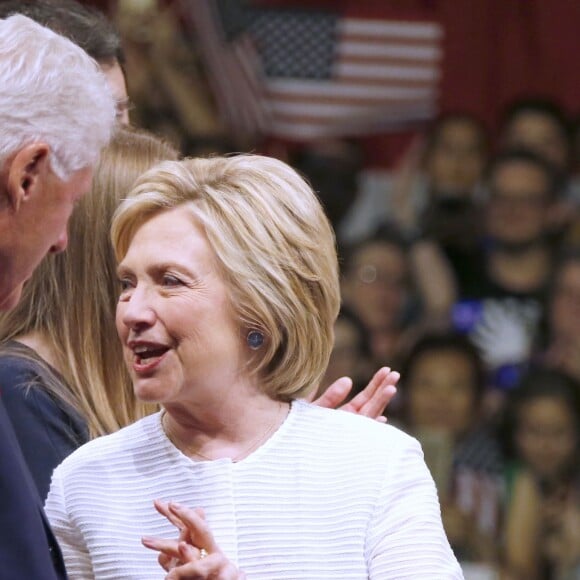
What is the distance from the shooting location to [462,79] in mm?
5156

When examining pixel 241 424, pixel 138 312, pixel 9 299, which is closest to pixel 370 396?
pixel 241 424

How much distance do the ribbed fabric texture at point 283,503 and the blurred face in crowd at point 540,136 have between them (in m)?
3.51

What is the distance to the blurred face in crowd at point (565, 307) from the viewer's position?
465 cm

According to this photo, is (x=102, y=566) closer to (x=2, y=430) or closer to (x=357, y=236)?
(x=2, y=430)

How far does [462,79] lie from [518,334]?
39.8 inches

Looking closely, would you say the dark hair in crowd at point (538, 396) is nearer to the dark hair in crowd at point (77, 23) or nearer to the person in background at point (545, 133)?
the person in background at point (545, 133)

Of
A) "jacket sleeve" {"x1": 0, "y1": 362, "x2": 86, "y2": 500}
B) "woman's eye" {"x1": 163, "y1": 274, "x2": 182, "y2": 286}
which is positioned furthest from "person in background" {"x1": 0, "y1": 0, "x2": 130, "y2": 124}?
"woman's eye" {"x1": 163, "y1": 274, "x2": 182, "y2": 286}

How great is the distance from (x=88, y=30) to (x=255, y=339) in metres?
0.84

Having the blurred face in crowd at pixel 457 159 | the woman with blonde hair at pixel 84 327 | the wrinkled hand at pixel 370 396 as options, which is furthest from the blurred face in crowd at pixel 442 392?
the wrinkled hand at pixel 370 396

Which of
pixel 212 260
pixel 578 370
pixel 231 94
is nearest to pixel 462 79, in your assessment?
pixel 231 94

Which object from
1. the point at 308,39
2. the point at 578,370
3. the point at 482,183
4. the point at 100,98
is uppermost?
the point at 100,98

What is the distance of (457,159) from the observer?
16.5 feet

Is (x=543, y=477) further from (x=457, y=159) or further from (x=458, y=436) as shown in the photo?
(x=457, y=159)

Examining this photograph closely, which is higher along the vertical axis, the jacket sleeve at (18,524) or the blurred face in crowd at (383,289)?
the jacket sleeve at (18,524)
